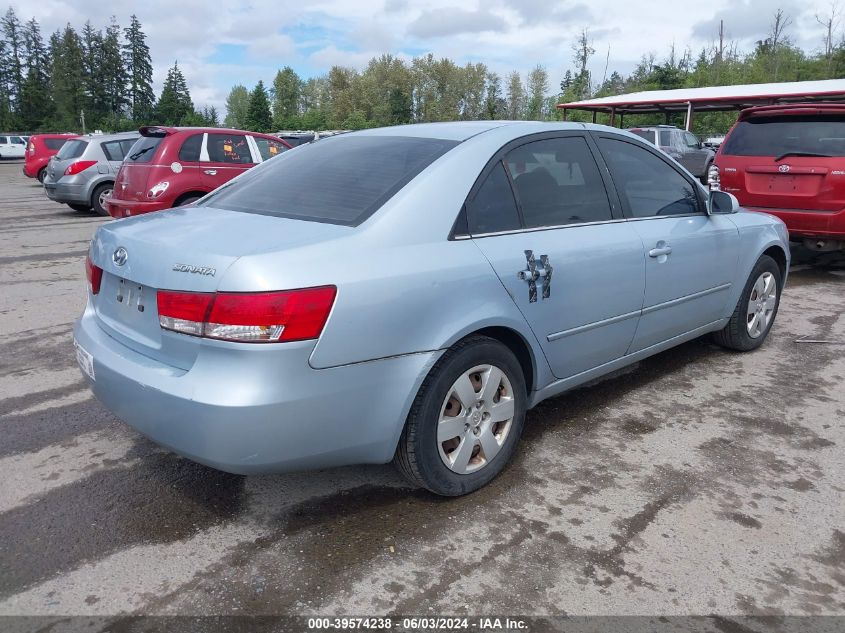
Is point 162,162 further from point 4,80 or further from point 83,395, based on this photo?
point 4,80

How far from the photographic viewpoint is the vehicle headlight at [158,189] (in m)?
9.02

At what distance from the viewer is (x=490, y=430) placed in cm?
302

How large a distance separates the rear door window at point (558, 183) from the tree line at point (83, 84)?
7606 centimetres

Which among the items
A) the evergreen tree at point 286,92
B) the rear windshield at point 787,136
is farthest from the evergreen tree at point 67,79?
the rear windshield at point 787,136

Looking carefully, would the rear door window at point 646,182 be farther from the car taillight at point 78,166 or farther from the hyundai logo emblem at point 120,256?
the car taillight at point 78,166

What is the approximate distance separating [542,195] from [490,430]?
1.17m

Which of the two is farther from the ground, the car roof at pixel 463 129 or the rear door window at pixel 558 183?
the car roof at pixel 463 129

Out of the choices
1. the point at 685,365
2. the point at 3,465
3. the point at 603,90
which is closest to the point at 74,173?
the point at 3,465

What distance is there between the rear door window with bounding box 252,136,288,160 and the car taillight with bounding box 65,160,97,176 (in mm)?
4232

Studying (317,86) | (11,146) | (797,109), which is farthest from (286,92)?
(797,109)

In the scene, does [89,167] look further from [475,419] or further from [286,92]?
[286,92]

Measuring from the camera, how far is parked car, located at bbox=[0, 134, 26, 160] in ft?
131

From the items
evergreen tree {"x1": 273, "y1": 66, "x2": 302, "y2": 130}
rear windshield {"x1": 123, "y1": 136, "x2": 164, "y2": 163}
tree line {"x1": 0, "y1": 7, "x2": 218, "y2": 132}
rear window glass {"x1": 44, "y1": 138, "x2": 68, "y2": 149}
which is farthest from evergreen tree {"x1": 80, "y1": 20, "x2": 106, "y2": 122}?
rear windshield {"x1": 123, "y1": 136, "x2": 164, "y2": 163}

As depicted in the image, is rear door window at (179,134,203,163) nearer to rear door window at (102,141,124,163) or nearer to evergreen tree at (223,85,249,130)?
rear door window at (102,141,124,163)
